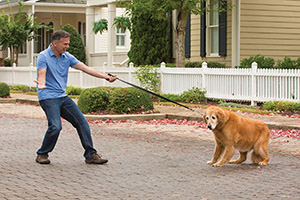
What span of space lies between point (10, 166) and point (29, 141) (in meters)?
2.97

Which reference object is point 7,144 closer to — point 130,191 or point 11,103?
point 130,191

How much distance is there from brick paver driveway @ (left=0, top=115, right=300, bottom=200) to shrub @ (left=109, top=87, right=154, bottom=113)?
3635mm

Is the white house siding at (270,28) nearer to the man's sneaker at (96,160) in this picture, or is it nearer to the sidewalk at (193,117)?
the sidewalk at (193,117)

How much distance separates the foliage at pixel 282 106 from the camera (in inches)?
644

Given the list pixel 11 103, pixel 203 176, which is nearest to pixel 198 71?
pixel 11 103

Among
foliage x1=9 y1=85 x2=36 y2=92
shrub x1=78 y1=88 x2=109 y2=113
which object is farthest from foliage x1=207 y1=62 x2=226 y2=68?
foliage x1=9 y1=85 x2=36 y2=92

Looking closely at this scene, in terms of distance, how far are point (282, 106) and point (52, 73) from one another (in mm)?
9302

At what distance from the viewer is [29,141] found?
11.6m

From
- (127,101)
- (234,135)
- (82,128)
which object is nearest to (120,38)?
(127,101)

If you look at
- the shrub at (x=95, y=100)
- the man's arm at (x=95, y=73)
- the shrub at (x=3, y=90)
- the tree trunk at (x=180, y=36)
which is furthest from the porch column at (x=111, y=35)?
the man's arm at (x=95, y=73)

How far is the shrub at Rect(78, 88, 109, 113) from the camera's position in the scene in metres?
16.0

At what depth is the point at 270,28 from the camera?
2242cm

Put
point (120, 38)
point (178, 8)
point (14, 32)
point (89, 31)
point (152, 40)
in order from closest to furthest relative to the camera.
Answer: point (178, 8) < point (152, 40) < point (89, 31) < point (14, 32) < point (120, 38)

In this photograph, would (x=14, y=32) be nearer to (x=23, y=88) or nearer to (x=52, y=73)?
(x=23, y=88)
